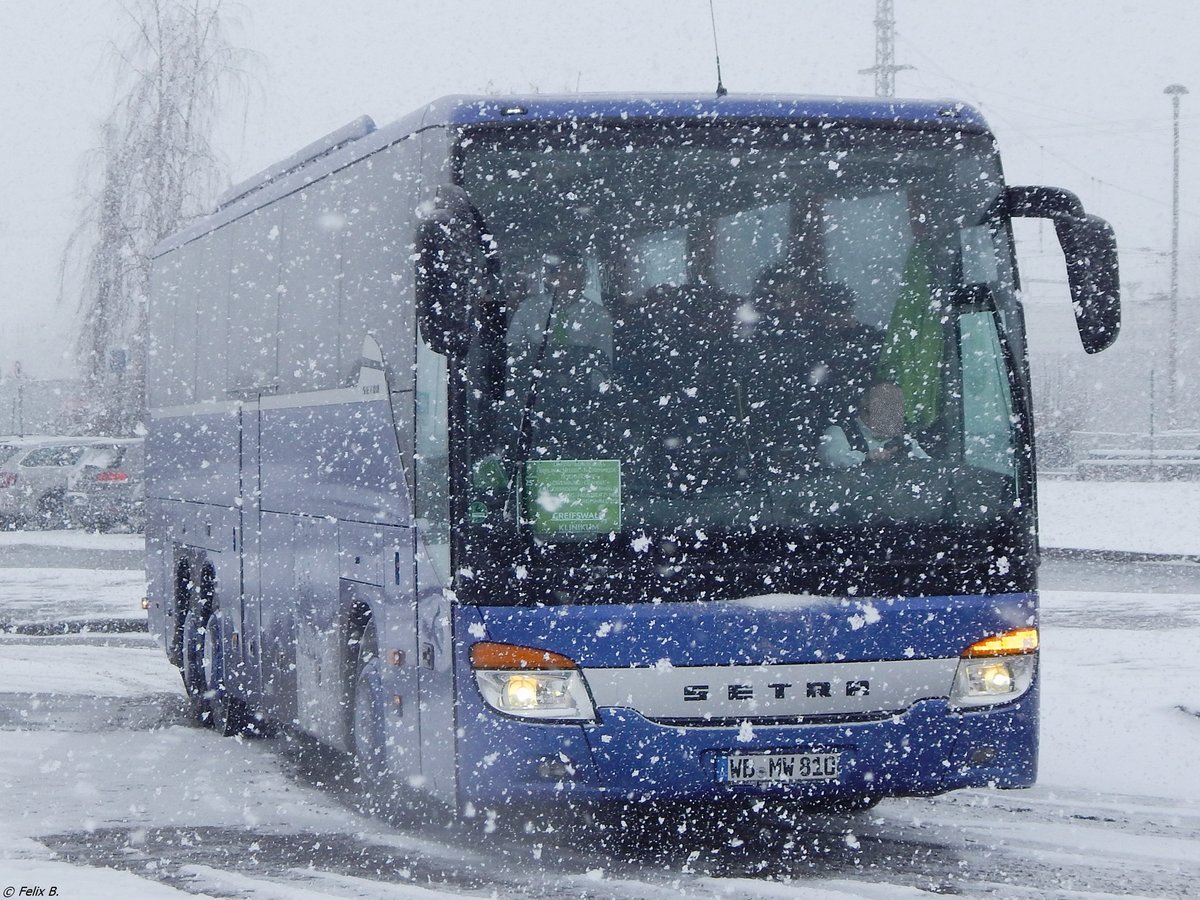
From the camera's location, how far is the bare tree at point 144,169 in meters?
36.3

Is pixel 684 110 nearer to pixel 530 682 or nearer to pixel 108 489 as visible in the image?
pixel 530 682

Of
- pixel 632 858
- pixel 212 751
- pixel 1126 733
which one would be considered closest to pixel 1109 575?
pixel 1126 733

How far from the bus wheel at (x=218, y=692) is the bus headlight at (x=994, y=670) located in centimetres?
524

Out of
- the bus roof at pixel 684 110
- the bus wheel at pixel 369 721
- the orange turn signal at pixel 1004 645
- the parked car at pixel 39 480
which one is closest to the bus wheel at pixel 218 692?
the bus wheel at pixel 369 721

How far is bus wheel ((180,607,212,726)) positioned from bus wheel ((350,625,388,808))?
3.47 m

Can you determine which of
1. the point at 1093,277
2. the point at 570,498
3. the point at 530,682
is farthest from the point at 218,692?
the point at 1093,277

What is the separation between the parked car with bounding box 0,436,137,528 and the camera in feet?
111

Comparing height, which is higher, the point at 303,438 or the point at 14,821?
the point at 303,438

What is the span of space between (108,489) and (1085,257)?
2756 centimetres

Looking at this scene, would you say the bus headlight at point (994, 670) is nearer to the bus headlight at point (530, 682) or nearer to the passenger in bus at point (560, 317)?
the bus headlight at point (530, 682)

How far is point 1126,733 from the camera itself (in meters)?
11.1

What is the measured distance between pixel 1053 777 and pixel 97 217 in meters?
29.4

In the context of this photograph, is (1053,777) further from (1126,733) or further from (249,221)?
(249,221)

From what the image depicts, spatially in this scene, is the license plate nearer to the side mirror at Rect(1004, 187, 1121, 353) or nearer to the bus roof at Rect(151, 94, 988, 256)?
→ the side mirror at Rect(1004, 187, 1121, 353)
